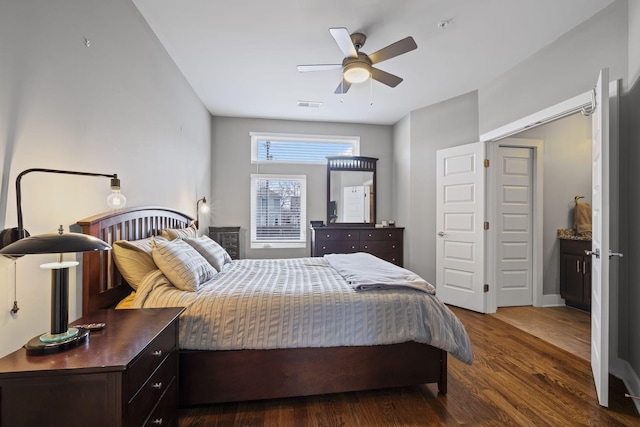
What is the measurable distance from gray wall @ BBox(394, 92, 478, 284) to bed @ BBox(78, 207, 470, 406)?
101 inches

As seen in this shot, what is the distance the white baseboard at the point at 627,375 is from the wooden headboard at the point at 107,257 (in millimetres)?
3455

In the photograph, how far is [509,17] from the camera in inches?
93.0

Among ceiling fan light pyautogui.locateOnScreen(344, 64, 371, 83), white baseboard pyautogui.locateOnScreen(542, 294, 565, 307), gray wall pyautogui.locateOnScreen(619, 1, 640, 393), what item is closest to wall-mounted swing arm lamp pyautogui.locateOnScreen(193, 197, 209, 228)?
ceiling fan light pyautogui.locateOnScreen(344, 64, 371, 83)

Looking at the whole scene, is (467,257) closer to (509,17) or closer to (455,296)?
(455,296)

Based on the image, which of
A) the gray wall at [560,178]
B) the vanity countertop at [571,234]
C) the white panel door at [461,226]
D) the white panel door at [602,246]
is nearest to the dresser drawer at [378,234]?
the white panel door at [461,226]

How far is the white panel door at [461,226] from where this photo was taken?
11.9 ft

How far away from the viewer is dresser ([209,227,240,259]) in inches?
180

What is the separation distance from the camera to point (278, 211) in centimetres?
498

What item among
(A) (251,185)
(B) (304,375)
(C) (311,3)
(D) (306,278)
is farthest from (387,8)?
(A) (251,185)

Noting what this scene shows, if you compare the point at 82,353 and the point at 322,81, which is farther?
the point at 322,81

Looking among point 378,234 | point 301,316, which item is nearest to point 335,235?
point 378,234

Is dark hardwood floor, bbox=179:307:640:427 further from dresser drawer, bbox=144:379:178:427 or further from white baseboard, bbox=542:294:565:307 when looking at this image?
white baseboard, bbox=542:294:565:307

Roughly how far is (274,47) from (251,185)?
2494 millimetres

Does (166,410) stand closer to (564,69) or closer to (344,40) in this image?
(344,40)
